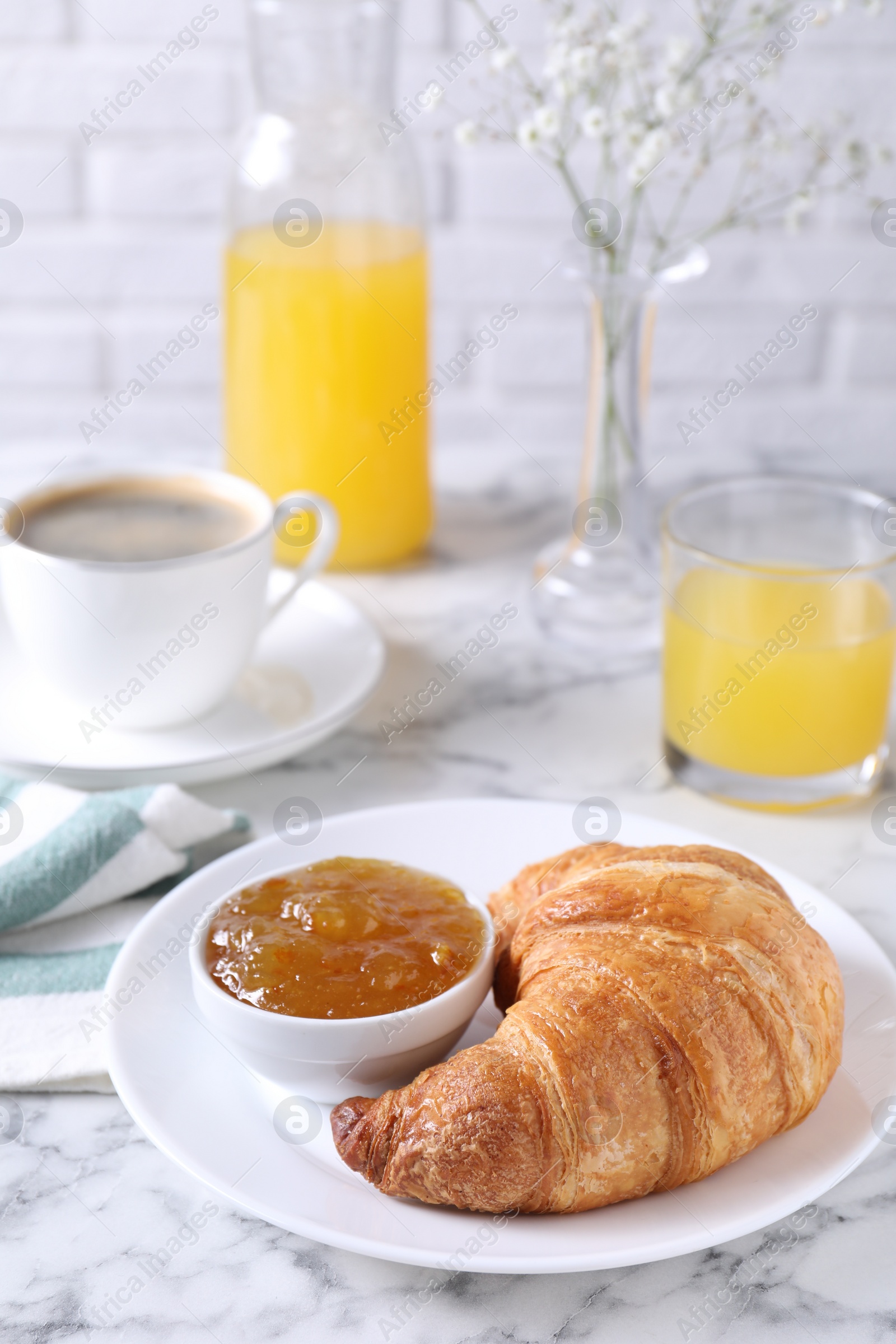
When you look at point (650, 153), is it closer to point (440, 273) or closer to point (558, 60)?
point (558, 60)

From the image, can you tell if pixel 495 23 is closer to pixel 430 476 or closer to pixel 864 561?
pixel 430 476

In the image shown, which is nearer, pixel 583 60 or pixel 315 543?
pixel 583 60

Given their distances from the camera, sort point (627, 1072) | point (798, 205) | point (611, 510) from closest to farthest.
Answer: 1. point (627, 1072)
2. point (798, 205)
3. point (611, 510)

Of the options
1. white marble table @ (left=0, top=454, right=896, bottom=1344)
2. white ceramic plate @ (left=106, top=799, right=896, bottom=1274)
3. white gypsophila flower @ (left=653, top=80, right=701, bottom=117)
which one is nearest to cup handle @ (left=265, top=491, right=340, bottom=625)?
white ceramic plate @ (left=106, top=799, right=896, bottom=1274)

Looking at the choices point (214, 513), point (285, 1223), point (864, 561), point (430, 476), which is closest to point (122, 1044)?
point (285, 1223)

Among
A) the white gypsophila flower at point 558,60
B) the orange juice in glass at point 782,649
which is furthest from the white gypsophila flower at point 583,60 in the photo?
the orange juice in glass at point 782,649

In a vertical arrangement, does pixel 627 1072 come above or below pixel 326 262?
below

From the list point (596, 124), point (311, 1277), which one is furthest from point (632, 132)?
point (311, 1277)
